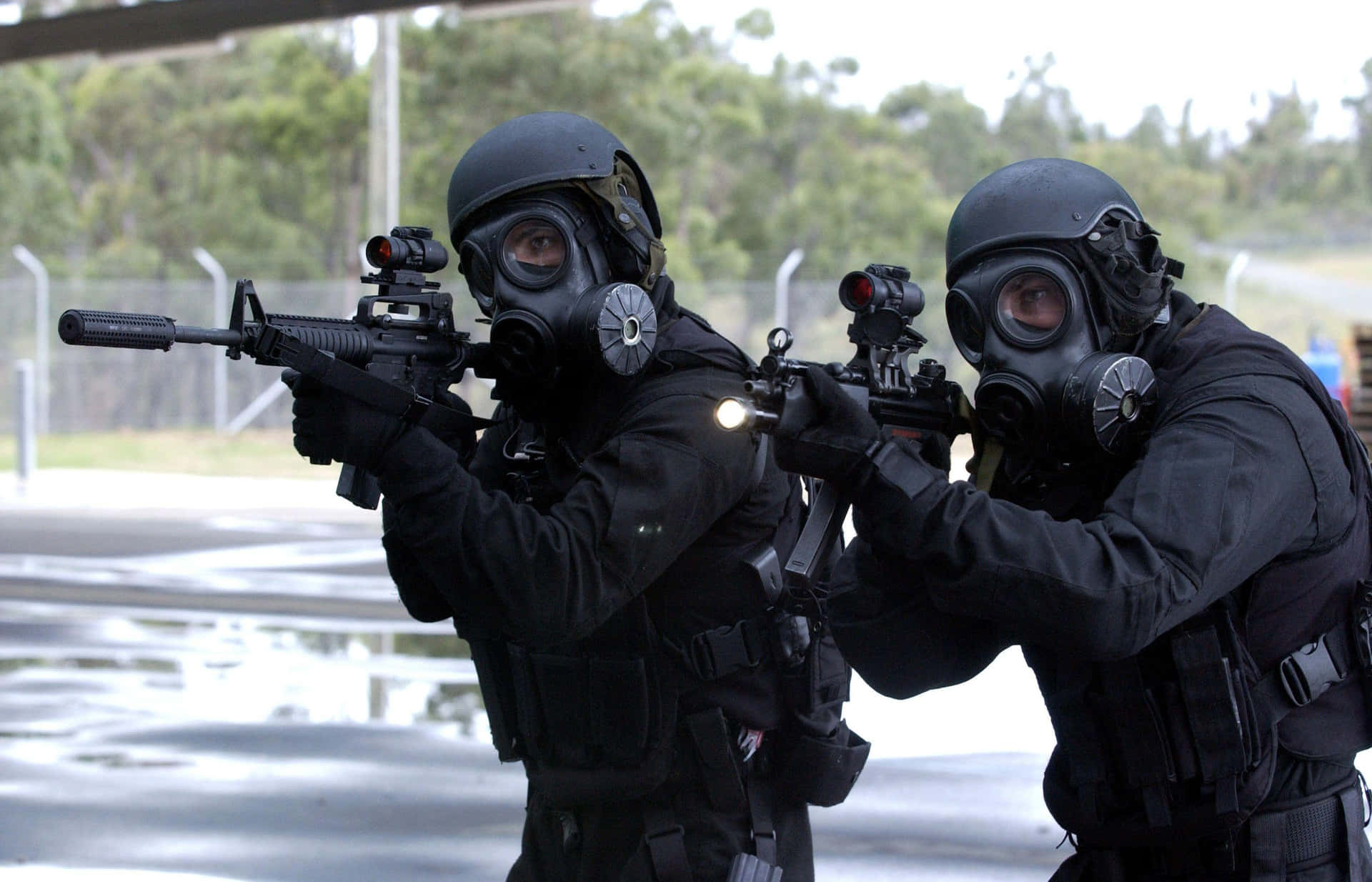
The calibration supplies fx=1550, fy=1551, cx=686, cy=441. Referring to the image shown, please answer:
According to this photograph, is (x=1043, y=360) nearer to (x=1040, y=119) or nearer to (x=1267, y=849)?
(x=1267, y=849)

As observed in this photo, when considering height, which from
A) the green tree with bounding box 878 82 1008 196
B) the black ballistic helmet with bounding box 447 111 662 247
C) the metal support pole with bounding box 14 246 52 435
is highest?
the green tree with bounding box 878 82 1008 196

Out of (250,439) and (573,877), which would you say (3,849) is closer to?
(573,877)

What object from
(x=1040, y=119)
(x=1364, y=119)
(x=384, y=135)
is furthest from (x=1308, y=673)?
(x=1364, y=119)

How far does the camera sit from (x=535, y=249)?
3055 millimetres

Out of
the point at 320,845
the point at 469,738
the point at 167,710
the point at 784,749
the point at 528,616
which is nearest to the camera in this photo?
the point at 528,616

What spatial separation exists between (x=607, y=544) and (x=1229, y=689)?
3.40 feet

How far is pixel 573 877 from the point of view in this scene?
3016 mm

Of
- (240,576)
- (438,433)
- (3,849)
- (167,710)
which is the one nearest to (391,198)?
(240,576)

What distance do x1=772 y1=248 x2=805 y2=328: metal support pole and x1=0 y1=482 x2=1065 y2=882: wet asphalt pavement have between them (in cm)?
802

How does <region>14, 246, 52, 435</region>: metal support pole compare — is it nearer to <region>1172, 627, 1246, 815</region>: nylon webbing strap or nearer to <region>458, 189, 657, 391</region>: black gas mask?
<region>458, 189, 657, 391</region>: black gas mask

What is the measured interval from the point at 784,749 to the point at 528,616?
751 mm

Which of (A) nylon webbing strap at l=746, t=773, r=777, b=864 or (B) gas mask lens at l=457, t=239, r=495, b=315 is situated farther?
(B) gas mask lens at l=457, t=239, r=495, b=315

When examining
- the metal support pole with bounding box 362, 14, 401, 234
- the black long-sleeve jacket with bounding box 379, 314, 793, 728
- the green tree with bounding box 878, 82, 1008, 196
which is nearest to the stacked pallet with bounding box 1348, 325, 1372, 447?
the metal support pole with bounding box 362, 14, 401, 234

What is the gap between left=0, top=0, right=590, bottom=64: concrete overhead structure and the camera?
9.99 meters
